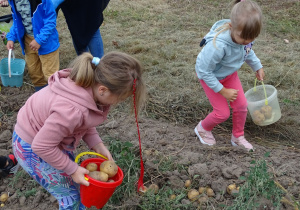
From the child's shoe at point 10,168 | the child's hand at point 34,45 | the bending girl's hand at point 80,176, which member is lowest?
the child's shoe at point 10,168

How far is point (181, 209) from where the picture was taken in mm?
2496

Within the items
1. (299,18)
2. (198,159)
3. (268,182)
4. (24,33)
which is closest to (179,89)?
(198,159)

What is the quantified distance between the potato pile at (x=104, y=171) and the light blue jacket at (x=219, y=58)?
1.32m

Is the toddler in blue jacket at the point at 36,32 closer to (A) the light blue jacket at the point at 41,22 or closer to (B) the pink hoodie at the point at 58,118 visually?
(A) the light blue jacket at the point at 41,22

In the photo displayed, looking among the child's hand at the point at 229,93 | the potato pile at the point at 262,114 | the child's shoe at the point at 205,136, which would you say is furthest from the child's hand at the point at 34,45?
the potato pile at the point at 262,114

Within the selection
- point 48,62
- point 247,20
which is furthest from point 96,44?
point 247,20

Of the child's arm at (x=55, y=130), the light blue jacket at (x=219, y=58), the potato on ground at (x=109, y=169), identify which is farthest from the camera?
the light blue jacket at (x=219, y=58)

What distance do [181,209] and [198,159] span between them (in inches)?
23.3

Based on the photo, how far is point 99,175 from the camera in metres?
2.00

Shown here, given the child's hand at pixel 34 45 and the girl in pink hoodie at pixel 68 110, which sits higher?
the girl in pink hoodie at pixel 68 110

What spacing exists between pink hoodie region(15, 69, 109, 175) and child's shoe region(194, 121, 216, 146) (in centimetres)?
158

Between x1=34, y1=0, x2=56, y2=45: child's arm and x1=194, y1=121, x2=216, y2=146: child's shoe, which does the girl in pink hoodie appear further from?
x1=34, y1=0, x2=56, y2=45: child's arm

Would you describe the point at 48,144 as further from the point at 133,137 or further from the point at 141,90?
the point at 133,137

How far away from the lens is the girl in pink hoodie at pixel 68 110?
6.04 ft
